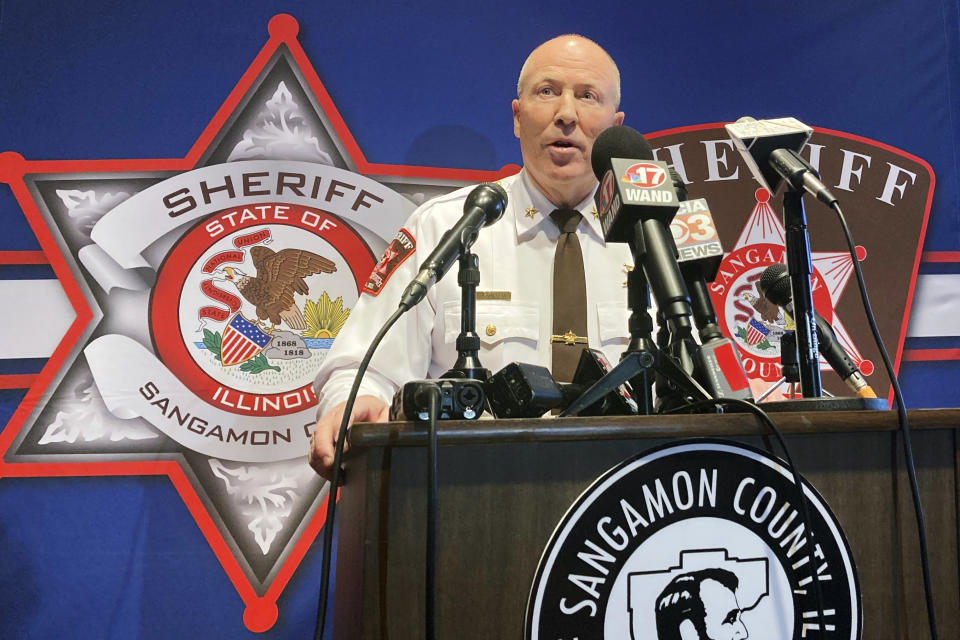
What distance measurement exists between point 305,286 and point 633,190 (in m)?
1.29

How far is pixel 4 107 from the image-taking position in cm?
198

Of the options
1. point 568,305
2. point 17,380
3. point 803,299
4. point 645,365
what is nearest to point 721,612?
point 645,365

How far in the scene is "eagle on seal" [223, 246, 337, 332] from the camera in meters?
2.00

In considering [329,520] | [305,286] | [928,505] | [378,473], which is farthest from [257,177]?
[928,505]

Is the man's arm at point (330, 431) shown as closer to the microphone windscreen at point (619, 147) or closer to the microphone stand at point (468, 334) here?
the microphone stand at point (468, 334)

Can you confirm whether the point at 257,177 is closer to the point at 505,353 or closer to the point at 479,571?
the point at 505,353

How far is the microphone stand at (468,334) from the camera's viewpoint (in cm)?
105

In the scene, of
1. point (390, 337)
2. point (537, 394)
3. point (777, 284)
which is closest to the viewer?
point (537, 394)

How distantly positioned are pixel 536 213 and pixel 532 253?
10 centimetres

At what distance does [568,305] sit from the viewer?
5.71 ft

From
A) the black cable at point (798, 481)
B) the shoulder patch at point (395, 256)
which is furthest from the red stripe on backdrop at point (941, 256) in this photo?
the black cable at point (798, 481)

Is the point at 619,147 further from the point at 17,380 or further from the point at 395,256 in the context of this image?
the point at 17,380

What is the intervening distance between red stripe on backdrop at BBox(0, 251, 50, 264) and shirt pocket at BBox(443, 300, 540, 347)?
1.07 metres

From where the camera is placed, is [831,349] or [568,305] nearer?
[831,349]
